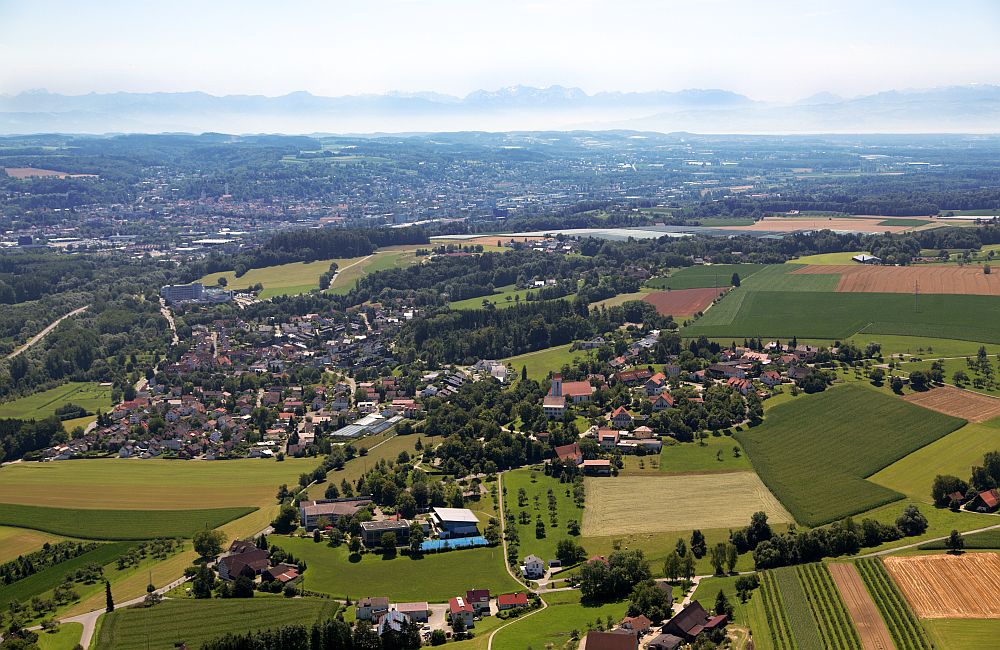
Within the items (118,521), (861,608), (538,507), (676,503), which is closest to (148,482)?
(118,521)

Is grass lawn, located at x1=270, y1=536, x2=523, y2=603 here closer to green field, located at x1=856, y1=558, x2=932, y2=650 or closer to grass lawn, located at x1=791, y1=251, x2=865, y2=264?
green field, located at x1=856, y1=558, x2=932, y2=650

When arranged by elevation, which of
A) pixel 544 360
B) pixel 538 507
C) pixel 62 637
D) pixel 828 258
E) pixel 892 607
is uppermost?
pixel 828 258

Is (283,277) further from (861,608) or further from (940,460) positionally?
(861,608)

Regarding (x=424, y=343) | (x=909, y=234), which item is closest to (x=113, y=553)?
(x=424, y=343)

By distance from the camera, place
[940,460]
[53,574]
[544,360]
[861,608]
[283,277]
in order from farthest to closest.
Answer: [283,277] < [544,360] < [940,460] < [53,574] < [861,608]

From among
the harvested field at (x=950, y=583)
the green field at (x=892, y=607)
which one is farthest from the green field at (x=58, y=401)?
the harvested field at (x=950, y=583)

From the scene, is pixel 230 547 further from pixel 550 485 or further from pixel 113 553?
pixel 550 485

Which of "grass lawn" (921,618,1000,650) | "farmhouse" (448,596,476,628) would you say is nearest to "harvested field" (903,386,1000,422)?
"grass lawn" (921,618,1000,650)

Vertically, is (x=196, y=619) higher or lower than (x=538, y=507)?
lower
